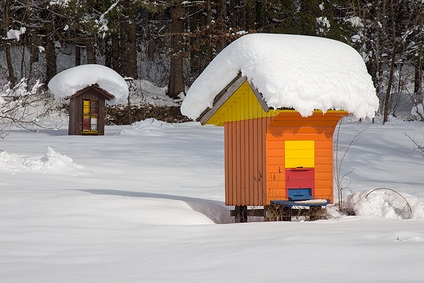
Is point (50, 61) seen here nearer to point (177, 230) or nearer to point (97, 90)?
point (97, 90)

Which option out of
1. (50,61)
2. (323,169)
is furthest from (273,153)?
(50,61)

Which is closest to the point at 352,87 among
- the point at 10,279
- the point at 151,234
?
the point at 151,234

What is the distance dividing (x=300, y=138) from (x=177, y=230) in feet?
7.84

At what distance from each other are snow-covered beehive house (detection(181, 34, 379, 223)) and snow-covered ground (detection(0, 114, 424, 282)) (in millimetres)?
690

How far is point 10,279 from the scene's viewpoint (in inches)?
163

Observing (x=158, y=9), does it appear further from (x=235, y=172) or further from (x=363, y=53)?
(x=235, y=172)

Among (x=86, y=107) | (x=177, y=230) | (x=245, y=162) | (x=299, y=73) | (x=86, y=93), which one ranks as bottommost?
(x=177, y=230)

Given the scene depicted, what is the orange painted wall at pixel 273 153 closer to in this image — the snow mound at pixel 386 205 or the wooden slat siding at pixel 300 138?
the wooden slat siding at pixel 300 138

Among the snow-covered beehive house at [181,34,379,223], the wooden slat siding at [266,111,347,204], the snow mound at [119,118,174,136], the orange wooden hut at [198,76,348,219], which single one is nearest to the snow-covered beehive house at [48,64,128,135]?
the snow mound at [119,118,174,136]

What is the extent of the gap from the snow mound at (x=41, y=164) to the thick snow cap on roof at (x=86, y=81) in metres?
6.06

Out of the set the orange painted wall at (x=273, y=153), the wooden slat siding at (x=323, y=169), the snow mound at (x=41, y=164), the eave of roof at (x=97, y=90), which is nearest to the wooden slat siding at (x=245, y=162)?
the orange painted wall at (x=273, y=153)

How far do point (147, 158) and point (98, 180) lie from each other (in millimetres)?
3132

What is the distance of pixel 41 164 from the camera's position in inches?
479

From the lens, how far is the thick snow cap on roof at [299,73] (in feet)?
23.9
